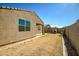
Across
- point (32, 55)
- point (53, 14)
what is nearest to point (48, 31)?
point (53, 14)

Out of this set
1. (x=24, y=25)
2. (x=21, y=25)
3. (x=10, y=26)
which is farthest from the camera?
(x=24, y=25)

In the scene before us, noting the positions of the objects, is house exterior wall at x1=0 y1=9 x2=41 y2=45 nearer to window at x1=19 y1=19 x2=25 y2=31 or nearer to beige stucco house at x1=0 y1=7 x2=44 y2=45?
beige stucco house at x1=0 y1=7 x2=44 y2=45

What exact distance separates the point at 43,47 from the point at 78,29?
1.45 m

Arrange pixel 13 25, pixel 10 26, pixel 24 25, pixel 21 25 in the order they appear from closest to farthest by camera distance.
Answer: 1. pixel 10 26
2. pixel 13 25
3. pixel 21 25
4. pixel 24 25

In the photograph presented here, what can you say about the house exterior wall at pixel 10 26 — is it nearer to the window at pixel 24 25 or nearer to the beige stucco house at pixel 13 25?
the beige stucco house at pixel 13 25

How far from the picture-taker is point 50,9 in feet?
18.1

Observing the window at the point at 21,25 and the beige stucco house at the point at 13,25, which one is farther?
the window at the point at 21,25

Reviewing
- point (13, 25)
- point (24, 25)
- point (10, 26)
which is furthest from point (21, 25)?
point (10, 26)

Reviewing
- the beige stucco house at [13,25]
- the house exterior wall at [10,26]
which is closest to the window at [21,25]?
the beige stucco house at [13,25]

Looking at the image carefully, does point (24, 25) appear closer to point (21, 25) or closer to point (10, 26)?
point (21, 25)

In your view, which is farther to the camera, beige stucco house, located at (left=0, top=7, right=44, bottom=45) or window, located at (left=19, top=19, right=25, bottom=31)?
window, located at (left=19, top=19, right=25, bottom=31)

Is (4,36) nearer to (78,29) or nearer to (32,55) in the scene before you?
(32,55)

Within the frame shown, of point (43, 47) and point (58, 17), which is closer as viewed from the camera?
point (58, 17)

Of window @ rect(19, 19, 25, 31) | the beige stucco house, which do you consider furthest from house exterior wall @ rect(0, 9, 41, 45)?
window @ rect(19, 19, 25, 31)
